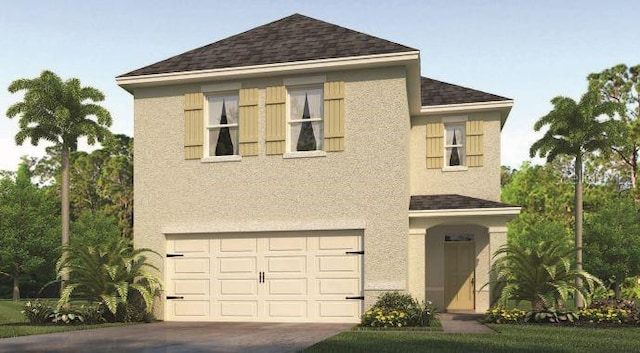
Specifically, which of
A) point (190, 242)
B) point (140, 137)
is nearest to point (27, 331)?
point (190, 242)

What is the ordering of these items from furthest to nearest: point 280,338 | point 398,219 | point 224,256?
1. point 224,256
2. point 398,219
3. point 280,338

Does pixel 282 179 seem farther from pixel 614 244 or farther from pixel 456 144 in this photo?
pixel 614 244

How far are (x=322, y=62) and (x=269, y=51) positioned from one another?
6.01 ft

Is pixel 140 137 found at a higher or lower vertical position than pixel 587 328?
higher

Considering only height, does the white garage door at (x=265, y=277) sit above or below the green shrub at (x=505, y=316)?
above

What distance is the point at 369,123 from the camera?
643 inches

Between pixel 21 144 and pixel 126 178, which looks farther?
pixel 126 178

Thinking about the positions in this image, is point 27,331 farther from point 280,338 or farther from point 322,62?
point 322,62

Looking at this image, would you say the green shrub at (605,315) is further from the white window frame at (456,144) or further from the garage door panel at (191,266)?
the garage door panel at (191,266)

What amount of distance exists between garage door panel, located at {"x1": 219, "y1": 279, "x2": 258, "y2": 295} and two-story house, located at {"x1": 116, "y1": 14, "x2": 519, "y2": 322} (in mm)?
30

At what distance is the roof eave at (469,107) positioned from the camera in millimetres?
21094

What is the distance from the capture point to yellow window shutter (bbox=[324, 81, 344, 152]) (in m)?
16.4

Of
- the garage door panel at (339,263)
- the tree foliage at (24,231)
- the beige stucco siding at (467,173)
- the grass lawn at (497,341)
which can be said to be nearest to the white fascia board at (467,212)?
the garage door panel at (339,263)

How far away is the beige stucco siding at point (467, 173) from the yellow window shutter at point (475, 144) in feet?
0.38
